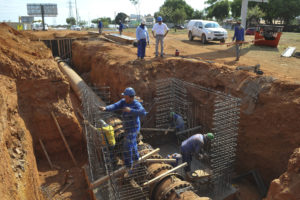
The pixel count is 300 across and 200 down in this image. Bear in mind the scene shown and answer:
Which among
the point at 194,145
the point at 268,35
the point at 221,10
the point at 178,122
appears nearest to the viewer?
the point at 194,145

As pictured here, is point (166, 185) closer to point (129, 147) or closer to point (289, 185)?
point (129, 147)

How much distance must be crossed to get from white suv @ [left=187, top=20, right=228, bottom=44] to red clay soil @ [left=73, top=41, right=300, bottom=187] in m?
7.43

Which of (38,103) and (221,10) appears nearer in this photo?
(38,103)

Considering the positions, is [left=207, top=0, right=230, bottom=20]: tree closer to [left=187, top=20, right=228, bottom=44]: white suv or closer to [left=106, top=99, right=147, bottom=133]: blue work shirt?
[left=187, top=20, right=228, bottom=44]: white suv

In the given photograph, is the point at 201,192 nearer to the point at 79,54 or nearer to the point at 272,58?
the point at 272,58

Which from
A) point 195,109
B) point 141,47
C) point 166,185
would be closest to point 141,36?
point 141,47

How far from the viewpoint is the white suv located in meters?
16.4

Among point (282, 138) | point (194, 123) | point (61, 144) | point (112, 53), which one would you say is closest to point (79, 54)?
point (112, 53)

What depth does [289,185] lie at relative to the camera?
13.2ft

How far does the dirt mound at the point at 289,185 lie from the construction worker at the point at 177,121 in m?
4.23

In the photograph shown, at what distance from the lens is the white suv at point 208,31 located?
1639 centimetres

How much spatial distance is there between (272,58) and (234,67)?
371 cm

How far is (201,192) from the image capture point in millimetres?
6938

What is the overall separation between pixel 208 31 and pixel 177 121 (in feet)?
33.8
